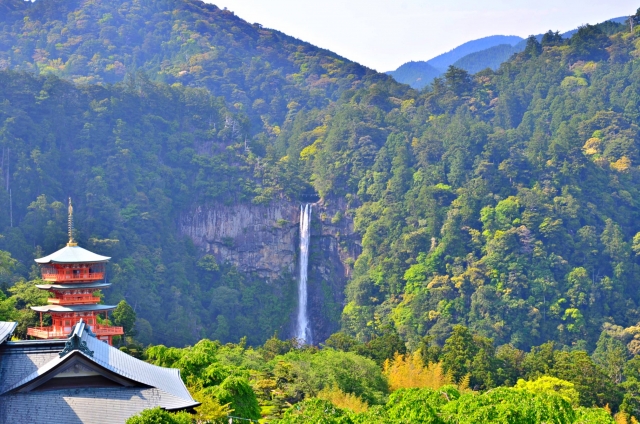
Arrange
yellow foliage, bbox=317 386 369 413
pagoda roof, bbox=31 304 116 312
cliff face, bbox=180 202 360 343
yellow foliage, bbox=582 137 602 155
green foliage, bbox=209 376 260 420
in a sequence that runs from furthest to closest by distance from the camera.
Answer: yellow foliage, bbox=582 137 602 155, cliff face, bbox=180 202 360 343, pagoda roof, bbox=31 304 116 312, yellow foliage, bbox=317 386 369 413, green foliage, bbox=209 376 260 420

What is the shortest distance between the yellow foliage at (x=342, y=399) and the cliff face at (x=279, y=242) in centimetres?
3923

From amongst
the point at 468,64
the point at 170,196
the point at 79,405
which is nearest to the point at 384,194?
the point at 170,196

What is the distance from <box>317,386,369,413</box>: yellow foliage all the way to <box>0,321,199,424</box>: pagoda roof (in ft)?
53.1

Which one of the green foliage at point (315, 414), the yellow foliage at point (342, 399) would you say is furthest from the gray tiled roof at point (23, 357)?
the yellow foliage at point (342, 399)

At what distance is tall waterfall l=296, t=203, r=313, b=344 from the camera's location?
7631 cm

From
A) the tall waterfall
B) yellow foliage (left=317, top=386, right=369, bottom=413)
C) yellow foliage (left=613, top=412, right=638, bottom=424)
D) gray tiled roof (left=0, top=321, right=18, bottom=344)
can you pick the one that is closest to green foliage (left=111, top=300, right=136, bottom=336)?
yellow foliage (left=317, top=386, right=369, bottom=413)

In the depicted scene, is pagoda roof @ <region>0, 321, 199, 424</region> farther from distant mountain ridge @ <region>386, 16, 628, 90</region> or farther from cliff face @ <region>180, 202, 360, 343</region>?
distant mountain ridge @ <region>386, 16, 628, 90</region>

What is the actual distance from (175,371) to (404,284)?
50097mm

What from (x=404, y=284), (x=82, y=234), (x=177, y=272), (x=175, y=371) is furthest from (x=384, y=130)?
(x=175, y=371)

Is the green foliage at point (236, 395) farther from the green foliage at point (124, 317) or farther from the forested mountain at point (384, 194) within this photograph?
the forested mountain at point (384, 194)

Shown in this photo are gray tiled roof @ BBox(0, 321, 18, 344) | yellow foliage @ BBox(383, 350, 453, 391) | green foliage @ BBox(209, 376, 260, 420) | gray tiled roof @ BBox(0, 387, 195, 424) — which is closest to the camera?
gray tiled roof @ BBox(0, 387, 195, 424)

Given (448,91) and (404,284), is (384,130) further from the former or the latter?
(404,284)

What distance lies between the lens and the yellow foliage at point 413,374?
145 feet

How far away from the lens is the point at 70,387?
64.8 feet
